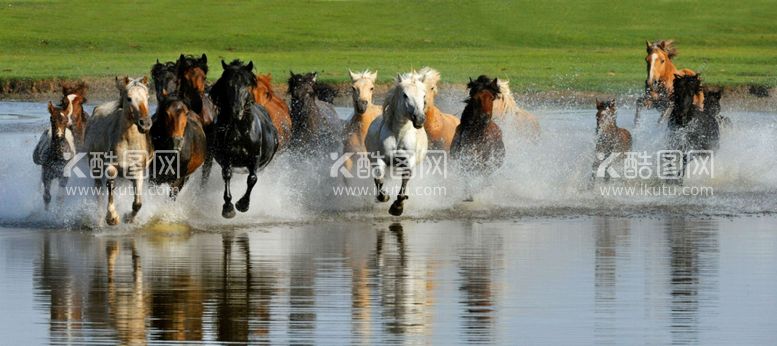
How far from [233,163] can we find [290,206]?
2.74 feet

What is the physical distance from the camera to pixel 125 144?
17.1m

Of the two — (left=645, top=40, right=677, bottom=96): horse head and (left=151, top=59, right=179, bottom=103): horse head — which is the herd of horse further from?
(left=645, top=40, right=677, bottom=96): horse head

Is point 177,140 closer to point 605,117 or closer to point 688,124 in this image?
point 605,117

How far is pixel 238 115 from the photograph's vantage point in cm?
1784

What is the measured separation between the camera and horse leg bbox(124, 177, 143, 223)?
16922 mm

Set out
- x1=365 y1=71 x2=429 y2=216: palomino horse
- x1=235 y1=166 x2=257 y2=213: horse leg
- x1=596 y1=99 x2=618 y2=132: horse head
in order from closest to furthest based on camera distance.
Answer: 1. x1=235 y1=166 x2=257 y2=213: horse leg
2. x1=365 y1=71 x2=429 y2=216: palomino horse
3. x1=596 y1=99 x2=618 y2=132: horse head

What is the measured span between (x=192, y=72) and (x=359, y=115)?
8.65 ft

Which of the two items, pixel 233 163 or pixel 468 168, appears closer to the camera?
pixel 233 163

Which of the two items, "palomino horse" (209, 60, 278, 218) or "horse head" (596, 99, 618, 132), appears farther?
"horse head" (596, 99, 618, 132)

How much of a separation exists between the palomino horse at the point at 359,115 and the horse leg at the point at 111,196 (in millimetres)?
3700

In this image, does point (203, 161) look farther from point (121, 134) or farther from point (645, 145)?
point (645, 145)

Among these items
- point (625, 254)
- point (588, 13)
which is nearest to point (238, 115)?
point (625, 254)

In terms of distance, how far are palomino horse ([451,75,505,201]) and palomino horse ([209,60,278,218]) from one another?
2.34m

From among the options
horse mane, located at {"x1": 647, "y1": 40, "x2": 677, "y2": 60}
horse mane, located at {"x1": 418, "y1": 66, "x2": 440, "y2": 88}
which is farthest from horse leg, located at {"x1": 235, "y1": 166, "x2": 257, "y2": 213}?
horse mane, located at {"x1": 647, "y1": 40, "x2": 677, "y2": 60}
